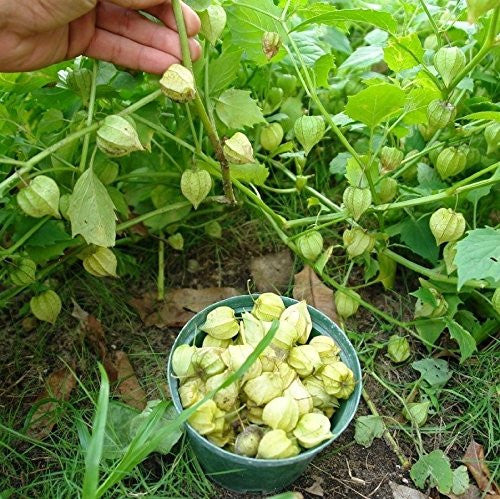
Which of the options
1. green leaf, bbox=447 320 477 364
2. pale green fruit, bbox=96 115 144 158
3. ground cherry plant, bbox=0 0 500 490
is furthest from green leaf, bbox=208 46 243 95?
green leaf, bbox=447 320 477 364

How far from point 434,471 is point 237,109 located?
2.55 feet

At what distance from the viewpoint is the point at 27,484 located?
3.79ft

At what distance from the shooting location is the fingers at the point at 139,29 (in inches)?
44.3

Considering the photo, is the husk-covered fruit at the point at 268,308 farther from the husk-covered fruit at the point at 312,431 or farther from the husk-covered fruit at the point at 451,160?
the husk-covered fruit at the point at 451,160

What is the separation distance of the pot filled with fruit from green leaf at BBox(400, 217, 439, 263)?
12.6 inches

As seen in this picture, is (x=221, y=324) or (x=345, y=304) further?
(x=345, y=304)

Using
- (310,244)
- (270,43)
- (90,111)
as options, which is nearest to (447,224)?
(310,244)

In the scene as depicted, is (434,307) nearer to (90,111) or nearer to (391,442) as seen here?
(391,442)

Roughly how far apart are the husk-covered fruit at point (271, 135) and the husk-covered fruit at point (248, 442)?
684mm

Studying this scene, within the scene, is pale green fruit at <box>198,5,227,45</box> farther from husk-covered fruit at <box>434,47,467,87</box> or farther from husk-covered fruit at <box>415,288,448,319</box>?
husk-covered fruit at <box>415,288,448,319</box>

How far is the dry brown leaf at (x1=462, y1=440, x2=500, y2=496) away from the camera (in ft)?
3.97

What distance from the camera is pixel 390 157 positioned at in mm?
1261

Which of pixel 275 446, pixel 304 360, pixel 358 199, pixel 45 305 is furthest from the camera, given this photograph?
pixel 45 305

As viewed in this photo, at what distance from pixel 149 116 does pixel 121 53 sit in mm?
123
